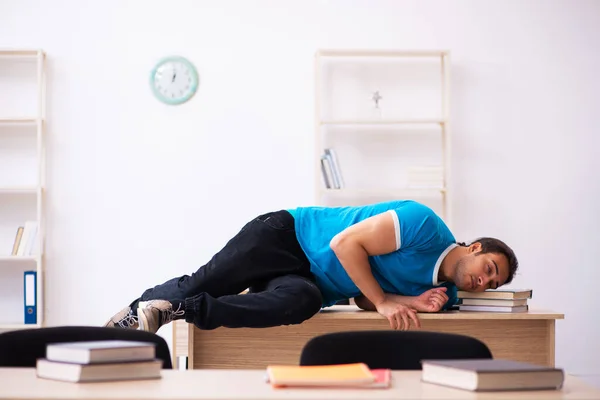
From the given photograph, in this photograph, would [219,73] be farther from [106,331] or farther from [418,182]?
[106,331]

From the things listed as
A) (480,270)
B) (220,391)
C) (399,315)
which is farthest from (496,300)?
(220,391)

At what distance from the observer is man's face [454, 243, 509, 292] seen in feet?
8.96

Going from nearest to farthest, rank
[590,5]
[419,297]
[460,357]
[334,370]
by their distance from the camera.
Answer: [334,370], [460,357], [419,297], [590,5]

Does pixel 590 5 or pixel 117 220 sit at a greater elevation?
pixel 590 5

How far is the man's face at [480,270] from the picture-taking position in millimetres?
2730

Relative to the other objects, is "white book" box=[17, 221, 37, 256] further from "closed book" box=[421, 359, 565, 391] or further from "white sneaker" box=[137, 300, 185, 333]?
"closed book" box=[421, 359, 565, 391]

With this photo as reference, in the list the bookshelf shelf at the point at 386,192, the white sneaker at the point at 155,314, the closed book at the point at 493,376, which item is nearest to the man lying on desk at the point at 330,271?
the white sneaker at the point at 155,314

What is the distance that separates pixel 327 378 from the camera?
53.0 inches

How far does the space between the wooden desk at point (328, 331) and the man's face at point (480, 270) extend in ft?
0.35

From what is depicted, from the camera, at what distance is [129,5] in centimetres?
486

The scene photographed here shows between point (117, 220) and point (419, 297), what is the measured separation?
2473 millimetres

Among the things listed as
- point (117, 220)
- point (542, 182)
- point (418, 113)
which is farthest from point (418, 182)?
point (117, 220)

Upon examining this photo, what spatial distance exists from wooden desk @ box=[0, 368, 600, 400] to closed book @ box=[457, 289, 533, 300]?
1.36m

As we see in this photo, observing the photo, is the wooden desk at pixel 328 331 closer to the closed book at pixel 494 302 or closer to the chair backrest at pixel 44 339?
the closed book at pixel 494 302
